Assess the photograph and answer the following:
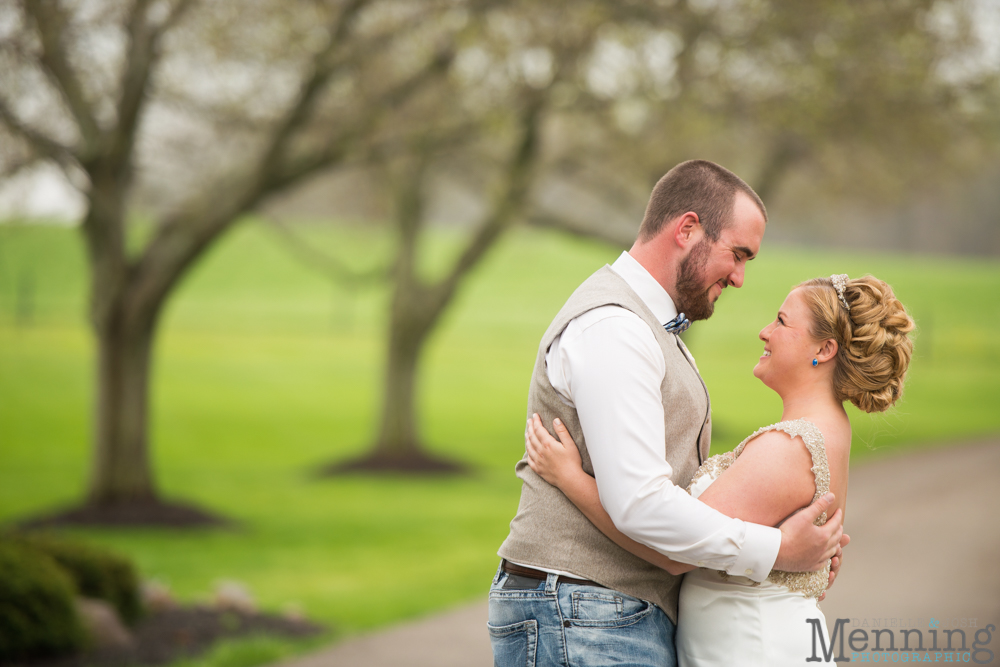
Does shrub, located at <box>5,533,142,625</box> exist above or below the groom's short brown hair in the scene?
below

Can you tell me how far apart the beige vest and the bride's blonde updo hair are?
50 cm

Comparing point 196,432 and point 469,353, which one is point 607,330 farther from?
point 469,353

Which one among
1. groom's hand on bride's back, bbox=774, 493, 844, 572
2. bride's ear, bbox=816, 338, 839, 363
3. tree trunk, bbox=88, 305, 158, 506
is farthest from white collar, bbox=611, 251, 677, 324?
tree trunk, bbox=88, 305, 158, 506

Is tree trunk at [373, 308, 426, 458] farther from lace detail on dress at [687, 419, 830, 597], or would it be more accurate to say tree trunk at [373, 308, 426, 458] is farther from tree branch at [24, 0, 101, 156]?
lace detail on dress at [687, 419, 830, 597]

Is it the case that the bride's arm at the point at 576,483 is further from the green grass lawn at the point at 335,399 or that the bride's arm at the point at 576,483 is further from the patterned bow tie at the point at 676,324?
the green grass lawn at the point at 335,399

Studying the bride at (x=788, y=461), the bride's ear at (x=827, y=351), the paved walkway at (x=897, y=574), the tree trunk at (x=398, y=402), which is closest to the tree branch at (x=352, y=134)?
the paved walkway at (x=897, y=574)

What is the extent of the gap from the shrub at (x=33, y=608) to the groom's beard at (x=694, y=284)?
14.6ft

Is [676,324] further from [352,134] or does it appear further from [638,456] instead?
[352,134]

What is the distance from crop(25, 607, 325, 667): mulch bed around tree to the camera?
5.58m

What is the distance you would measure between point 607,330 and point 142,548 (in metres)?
8.84

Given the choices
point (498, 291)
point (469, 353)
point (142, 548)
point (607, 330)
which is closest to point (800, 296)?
point (607, 330)

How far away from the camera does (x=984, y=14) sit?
36.8 feet

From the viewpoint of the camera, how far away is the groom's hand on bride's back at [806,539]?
238cm

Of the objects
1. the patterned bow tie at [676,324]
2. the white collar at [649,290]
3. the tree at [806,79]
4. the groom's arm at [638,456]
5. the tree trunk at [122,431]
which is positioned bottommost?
the groom's arm at [638,456]
